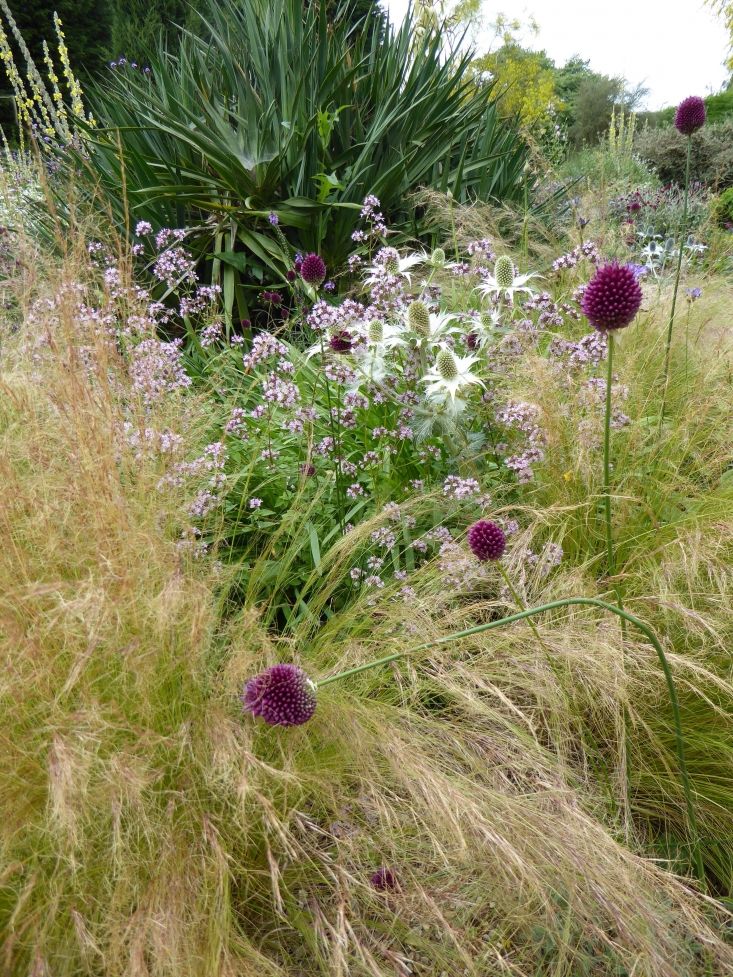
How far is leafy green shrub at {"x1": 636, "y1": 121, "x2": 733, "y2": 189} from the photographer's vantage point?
41.5 feet

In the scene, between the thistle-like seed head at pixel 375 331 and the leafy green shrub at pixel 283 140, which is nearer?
the thistle-like seed head at pixel 375 331

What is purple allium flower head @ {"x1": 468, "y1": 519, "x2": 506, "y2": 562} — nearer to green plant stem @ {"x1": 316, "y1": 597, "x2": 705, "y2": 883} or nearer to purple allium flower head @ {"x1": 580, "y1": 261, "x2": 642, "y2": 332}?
green plant stem @ {"x1": 316, "y1": 597, "x2": 705, "y2": 883}

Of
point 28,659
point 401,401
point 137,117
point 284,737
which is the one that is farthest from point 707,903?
point 137,117

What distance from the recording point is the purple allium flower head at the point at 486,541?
153 centimetres

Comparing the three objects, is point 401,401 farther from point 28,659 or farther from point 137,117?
point 137,117

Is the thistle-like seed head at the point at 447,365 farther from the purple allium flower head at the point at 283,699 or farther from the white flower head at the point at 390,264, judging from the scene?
the purple allium flower head at the point at 283,699

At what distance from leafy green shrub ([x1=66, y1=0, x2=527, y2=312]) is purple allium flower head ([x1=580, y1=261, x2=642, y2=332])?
10.3 ft

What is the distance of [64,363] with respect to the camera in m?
1.92

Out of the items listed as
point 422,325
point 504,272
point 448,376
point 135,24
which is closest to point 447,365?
point 448,376

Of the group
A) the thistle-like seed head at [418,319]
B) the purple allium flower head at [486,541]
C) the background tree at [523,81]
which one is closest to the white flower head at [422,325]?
the thistle-like seed head at [418,319]

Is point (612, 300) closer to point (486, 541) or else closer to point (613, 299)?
point (613, 299)

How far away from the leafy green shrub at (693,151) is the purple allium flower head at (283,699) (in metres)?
12.9

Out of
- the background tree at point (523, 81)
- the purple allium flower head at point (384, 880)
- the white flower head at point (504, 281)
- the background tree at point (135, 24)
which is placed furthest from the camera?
the background tree at point (523, 81)

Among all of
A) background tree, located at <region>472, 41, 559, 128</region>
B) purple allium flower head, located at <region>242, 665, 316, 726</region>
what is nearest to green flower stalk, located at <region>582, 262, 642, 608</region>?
purple allium flower head, located at <region>242, 665, 316, 726</region>
